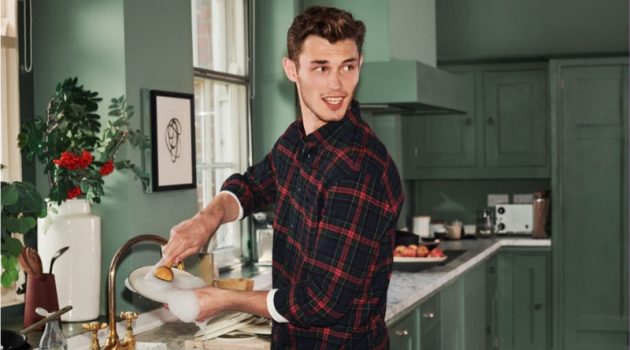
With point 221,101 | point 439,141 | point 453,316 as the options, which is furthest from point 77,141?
point 439,141

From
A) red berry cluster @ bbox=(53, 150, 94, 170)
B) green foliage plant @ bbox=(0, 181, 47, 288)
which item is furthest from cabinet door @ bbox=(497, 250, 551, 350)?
green foliage plant @ bbox=(0, 181, 47, 288)

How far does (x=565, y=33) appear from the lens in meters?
6.86

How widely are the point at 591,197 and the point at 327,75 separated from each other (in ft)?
14.9

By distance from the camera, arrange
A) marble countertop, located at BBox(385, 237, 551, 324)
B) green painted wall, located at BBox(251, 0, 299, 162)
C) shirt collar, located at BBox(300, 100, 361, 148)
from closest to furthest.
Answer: shirt collar, located at BBox(300, 100, 361, 148)
marble countertop, located at BBox(385, 237, 551, 324)
green painted wall, located at BBox(251, 0, 299, 162)

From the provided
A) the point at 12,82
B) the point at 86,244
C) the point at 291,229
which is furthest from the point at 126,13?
the point at 291,229

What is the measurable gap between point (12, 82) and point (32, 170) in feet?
1.01

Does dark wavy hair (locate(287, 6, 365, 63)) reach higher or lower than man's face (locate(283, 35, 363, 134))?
higher

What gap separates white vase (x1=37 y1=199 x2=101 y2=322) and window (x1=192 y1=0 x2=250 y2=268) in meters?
1.24

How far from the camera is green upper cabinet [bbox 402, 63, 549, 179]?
6676 millimetres

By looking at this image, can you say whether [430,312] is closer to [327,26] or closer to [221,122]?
[221,122]

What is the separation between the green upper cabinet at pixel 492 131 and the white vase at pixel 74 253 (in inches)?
156

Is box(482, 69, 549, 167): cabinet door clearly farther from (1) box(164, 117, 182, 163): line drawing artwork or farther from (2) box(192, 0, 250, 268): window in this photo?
(1) box(164, 117, 182, 163): line drawing artwork

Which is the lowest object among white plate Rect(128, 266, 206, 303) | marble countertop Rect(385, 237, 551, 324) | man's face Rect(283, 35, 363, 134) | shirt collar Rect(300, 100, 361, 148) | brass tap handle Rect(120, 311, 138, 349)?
marble countertop Rect(385, 237, 551, 324)

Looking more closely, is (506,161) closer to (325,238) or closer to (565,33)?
(565,33)
